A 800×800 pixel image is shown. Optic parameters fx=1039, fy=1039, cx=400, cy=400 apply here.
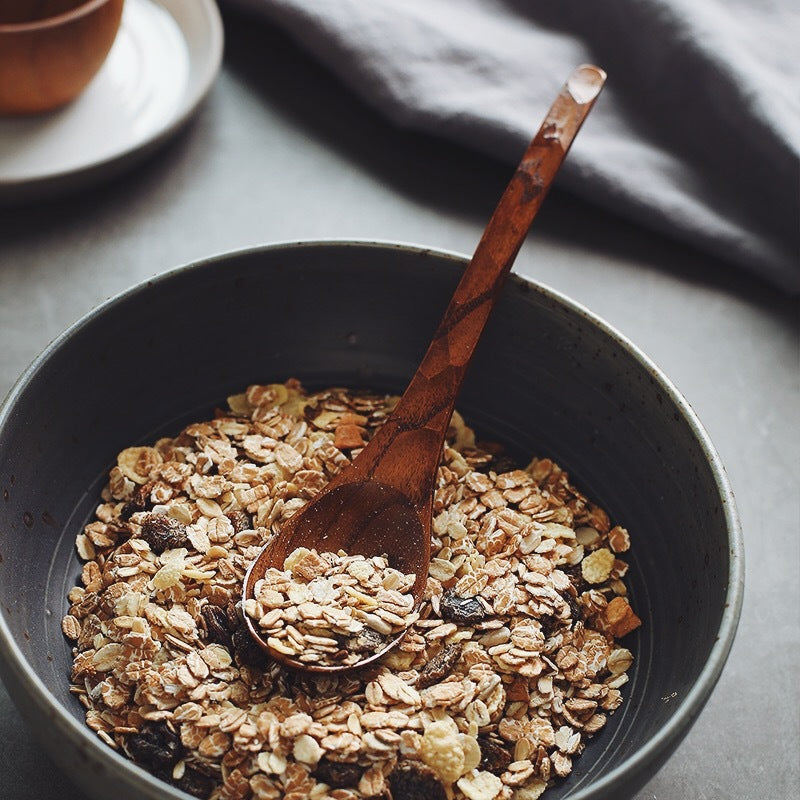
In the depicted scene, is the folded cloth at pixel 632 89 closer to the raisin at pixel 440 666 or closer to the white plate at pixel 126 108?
the white plate at pixel 126 108

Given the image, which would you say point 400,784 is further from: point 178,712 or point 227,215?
point 227,215

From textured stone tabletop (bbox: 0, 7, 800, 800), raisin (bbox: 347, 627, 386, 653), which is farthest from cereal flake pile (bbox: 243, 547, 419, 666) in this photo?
textured stone tabletop (bbox: 0, 7, 800, 800)

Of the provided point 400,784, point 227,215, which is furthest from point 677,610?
point 227,215

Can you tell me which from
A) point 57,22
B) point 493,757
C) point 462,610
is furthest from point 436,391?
point 57,22

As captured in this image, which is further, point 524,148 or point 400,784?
point 524,148

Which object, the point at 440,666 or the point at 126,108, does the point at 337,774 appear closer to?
the point at 440,666

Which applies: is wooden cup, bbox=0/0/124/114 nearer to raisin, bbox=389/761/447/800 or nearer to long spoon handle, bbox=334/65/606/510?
long spoon handle, bbox=334/65/606/510
